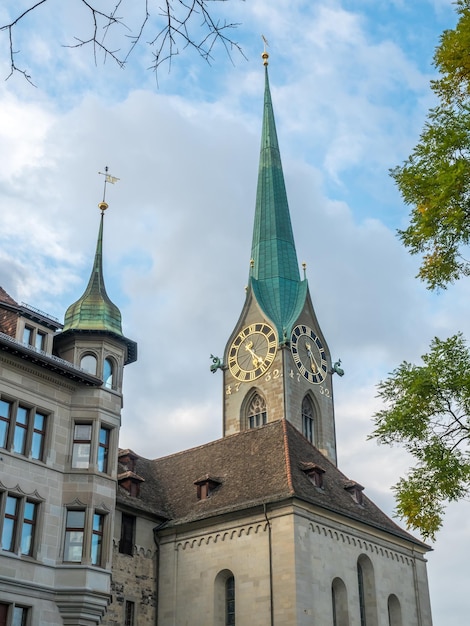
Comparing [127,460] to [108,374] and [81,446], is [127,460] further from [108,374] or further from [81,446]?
[81,446]

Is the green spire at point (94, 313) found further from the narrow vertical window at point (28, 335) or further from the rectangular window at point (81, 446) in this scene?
the rectangular window at point (81, 446)

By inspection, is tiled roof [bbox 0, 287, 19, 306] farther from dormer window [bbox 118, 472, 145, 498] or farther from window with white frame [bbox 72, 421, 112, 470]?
dormer window [bbox 118, 472, 145, 498]

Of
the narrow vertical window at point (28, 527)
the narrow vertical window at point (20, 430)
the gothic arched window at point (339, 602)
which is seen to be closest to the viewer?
the narrow vertical window at point (28, 527)

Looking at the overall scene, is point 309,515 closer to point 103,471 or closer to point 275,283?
point 103,471

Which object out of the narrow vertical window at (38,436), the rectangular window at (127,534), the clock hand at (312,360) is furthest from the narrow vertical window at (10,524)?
the clock hand at (312,360)

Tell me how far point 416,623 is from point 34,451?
56.4ft

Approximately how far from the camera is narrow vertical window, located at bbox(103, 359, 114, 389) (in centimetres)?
2874

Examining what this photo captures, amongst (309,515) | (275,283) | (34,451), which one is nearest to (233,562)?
(309,515)

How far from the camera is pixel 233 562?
31312 millimetres

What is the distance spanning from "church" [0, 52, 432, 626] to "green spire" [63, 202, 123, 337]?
0.05 m

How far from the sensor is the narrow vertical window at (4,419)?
25016 mm

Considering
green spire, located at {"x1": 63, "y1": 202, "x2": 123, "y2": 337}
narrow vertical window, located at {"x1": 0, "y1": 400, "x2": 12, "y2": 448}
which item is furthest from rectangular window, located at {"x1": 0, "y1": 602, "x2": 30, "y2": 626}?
green spire, located at {"x1": 63, "y1": 202, "x2": 123, "y2": 337}

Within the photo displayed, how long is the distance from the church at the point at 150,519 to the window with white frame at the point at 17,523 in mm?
50

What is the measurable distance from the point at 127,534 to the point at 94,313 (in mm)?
9064
